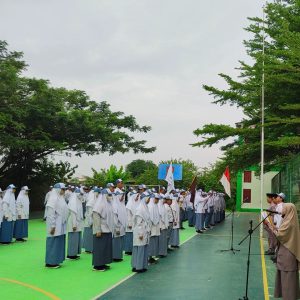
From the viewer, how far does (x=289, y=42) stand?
14.4 m

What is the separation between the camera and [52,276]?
9508mm

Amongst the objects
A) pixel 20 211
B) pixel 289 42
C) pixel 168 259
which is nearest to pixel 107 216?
pixel 168 259

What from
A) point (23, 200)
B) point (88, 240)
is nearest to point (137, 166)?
point (23, 200)

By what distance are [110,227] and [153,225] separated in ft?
5.08

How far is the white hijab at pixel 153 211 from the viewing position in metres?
11.4

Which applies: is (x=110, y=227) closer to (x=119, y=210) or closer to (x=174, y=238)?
(x=119, y=210)

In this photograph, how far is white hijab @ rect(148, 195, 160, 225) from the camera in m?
11.4

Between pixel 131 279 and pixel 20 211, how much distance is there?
7591 millimetres

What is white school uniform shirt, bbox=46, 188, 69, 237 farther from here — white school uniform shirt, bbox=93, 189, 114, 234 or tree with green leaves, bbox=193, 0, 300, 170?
tree with green leaves, bbox=193, 0, 300, 170

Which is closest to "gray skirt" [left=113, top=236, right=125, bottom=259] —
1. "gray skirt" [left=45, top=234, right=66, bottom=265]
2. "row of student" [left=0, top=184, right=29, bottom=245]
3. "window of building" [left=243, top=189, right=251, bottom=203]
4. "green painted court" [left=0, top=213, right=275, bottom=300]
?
"green painted court" [left=0, top=213, right=275, bottom=300]

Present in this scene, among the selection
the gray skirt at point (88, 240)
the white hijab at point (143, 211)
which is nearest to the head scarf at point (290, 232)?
Result: the white hijab at point (143, 211)

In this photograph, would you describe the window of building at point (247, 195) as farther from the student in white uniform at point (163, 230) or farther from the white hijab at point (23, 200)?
the student in white uniform at point (163, 230)

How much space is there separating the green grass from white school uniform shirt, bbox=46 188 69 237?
0.93 metres

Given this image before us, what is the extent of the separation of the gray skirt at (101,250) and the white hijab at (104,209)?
329mm
